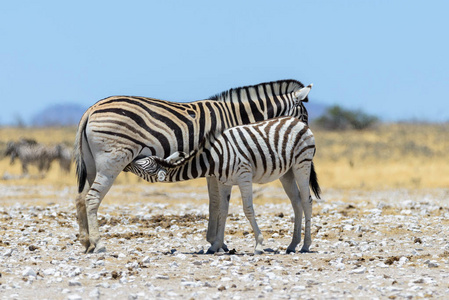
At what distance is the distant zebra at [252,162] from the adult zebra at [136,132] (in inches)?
9.9

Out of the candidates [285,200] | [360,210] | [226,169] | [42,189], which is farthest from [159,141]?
[42,189]

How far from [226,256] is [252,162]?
156 cm

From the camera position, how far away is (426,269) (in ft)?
32.1

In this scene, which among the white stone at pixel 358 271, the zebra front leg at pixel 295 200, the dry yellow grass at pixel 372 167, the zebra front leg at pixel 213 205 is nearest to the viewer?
the white stone at pixel 358 271

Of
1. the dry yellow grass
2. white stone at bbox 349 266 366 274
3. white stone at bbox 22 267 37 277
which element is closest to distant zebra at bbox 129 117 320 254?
white stone at bbox 349 266 366 274

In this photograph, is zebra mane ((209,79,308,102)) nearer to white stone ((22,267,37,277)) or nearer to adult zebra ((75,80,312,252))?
adult zebra ((75,80,312,252))

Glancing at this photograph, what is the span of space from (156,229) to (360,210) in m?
6.16

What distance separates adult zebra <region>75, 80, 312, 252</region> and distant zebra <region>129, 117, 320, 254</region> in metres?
0.25

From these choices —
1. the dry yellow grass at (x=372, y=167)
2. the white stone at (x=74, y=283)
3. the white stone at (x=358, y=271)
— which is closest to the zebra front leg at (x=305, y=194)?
the white stone at (x=358, y=271)

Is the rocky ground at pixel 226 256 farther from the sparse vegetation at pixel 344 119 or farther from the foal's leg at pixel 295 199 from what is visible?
the sparse vegetation at pixel 344 119

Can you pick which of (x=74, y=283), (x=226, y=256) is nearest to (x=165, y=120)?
(x=226, y=256)

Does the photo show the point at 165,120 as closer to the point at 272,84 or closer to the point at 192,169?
the point at 192,169

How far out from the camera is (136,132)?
11.5m

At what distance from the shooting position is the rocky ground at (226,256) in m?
8.44
